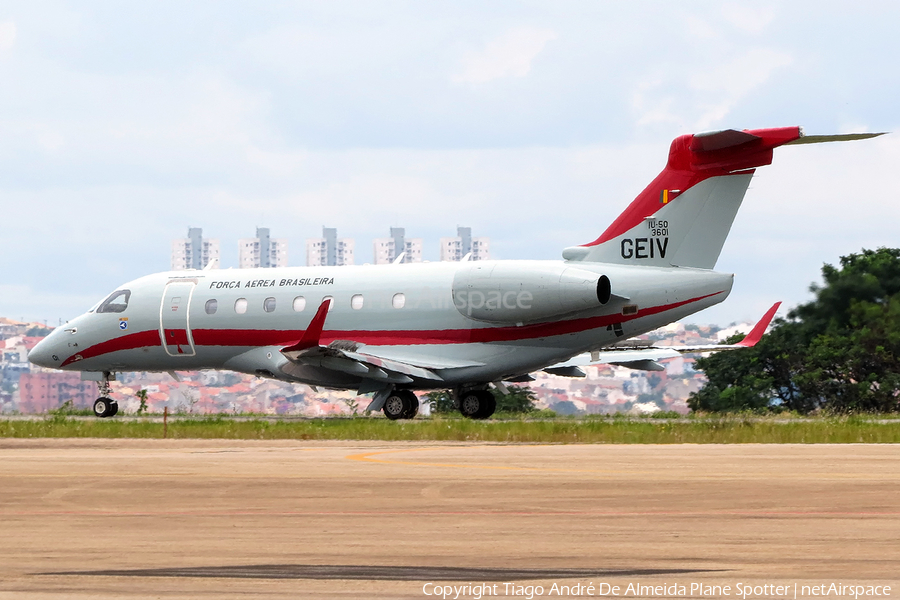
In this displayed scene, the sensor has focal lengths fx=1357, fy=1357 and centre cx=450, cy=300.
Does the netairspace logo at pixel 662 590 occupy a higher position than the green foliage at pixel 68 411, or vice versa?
the green foliage at pixel 68 411

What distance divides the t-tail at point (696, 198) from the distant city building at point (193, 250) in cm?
14253

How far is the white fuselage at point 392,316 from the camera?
1221 inches

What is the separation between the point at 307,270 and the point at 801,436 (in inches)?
607

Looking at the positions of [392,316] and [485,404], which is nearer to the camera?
[392,316]

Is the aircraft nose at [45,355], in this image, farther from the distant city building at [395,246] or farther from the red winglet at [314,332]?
the distant city building at [395,246]

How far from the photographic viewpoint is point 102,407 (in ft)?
127

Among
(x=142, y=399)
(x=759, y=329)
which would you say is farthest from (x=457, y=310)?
(x=142, y=399)

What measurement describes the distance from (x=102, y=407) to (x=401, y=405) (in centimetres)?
1005

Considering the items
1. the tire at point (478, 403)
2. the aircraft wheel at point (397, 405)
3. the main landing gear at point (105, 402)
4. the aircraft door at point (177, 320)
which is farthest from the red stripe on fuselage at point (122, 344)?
the tire at point (478, 403)

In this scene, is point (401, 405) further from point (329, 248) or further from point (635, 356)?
point (329, 248)

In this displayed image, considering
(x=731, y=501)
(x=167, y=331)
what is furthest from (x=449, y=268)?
(x=731, y=501)

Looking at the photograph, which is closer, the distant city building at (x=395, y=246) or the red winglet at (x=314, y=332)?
the red winglet at (x=314, y=332)

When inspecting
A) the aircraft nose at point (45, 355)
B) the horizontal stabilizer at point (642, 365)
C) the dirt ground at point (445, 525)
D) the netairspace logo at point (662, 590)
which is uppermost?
the aircraft nose at point (45, 355)

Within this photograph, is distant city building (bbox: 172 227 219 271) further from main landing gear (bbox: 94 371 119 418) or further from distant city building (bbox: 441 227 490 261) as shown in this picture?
main landing gear (bbox: 94 371 119 418)
